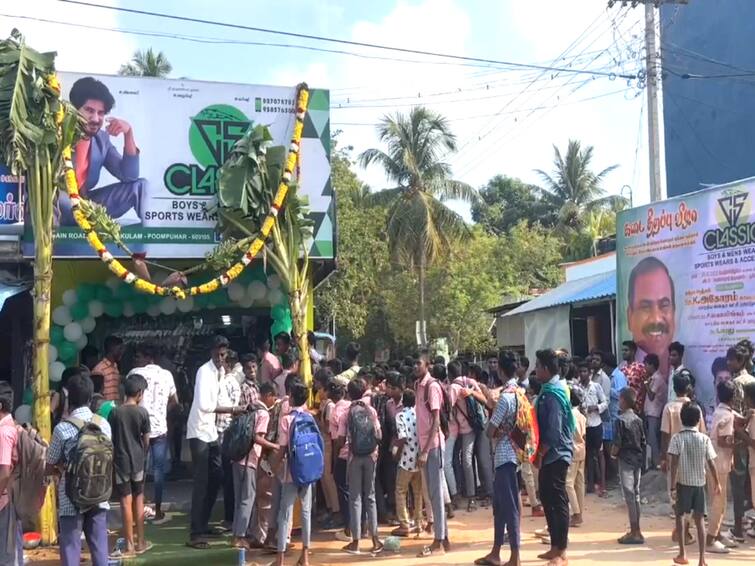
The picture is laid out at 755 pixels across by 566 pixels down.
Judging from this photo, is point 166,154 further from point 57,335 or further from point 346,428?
point 346,428

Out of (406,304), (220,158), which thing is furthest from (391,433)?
(406,304)

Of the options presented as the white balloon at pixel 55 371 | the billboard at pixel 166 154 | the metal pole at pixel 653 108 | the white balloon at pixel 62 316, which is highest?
the metal pole at pixel 653 108

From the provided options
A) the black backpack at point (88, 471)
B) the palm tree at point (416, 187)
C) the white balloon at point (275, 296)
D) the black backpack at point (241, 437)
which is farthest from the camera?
the palm tree at point (416, 187)

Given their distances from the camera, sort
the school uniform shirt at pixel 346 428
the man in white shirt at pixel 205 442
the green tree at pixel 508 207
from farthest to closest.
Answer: the green tree at pixel 508 207
the man in white shirt at pixel 205 442
the school uniform shirt at pixel 346 428

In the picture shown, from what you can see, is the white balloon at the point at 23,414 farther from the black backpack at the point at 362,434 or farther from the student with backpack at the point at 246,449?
the black backpack at the point at 362,434

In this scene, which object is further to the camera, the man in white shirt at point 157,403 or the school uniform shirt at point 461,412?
the school uniform shirt at point 461,412

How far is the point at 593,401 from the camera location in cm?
949

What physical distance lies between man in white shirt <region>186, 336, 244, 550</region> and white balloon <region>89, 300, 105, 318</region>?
2883 mm

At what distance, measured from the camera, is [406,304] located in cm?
2878

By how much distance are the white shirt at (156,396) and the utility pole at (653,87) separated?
9.56 metres

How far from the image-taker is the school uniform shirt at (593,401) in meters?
9.46

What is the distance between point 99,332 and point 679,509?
750 centimetres

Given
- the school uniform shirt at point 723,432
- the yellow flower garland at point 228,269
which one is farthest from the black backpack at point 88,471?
the school uniform shirt at point 723,432

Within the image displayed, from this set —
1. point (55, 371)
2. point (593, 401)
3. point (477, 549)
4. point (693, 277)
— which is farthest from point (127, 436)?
point (693, 277)
